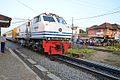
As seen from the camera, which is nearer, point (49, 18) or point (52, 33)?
point (52, 33)

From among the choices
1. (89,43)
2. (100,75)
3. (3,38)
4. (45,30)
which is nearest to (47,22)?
(45,30)

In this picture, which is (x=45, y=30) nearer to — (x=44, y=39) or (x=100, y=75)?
(x=44, y=39)

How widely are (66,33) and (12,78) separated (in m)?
9.87

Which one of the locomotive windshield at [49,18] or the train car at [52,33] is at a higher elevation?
the locomotive windshield at [49,18]

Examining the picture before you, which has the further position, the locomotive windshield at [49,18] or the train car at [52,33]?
the locomotive windshield at [49,18]

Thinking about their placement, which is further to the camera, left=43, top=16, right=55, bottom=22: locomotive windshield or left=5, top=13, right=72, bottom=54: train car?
left=43, top=16, right=55, bottom=22: locomotive windshield

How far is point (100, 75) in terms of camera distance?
10.1 m

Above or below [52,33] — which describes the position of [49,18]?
above

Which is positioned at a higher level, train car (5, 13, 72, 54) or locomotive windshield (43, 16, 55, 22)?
locomotive windshield (43, 16, 55, 22)

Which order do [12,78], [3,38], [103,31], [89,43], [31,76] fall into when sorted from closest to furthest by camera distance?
1. [12,78]
2. [31,76]
3. [3,38]
4. [89,43]
5. [103,31]

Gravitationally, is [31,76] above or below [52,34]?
below

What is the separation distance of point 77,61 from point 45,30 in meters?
3.36

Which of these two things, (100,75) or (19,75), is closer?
(19,75)

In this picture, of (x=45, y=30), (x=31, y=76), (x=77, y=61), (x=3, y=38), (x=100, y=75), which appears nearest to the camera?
(x=31, y=76)
